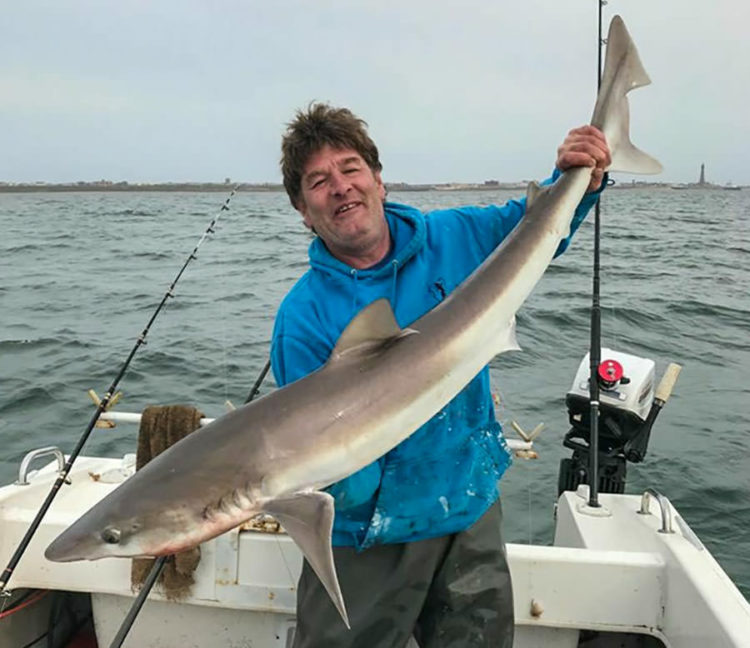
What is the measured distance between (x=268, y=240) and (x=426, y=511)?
2716 cm

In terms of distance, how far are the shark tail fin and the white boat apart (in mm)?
1687

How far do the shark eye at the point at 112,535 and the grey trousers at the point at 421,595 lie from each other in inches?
37.4

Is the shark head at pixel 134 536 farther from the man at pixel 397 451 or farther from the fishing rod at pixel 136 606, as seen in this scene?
the fishing rod at pixel 136 606

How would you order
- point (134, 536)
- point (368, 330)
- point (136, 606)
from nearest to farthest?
1. point (134, 536)
2. point (368, 330)
3. point (136, 606)

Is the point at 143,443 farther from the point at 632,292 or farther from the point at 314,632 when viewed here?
the point at 632,292

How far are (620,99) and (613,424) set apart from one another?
2369mm

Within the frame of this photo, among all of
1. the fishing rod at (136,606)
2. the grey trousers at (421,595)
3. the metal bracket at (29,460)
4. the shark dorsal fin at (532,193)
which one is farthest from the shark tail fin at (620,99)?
the metal bracket at (29,460)

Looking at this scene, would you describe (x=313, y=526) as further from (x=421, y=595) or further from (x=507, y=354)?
(x=507, y=354)

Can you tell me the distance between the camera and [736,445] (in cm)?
794

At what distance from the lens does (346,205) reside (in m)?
2.86

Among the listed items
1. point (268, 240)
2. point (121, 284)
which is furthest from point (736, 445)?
point (268, 240)

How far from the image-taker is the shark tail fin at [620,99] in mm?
3076

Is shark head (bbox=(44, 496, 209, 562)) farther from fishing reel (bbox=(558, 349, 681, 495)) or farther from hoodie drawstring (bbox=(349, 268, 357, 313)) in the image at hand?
fishing reel (bbox=(558, 349, 681, 495))

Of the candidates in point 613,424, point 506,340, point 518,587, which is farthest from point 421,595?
point 613,424
